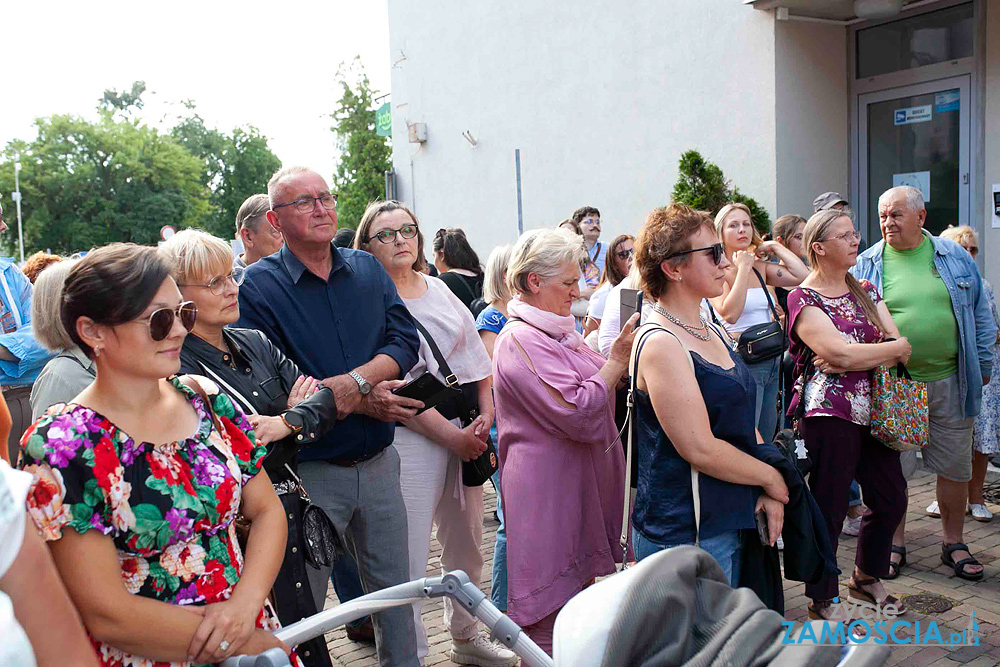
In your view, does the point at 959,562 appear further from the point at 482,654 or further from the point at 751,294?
the point at 482,654

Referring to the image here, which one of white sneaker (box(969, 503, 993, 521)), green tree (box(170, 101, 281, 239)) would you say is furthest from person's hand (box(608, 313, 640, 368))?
green tree (box(170, 101, 281, 239))

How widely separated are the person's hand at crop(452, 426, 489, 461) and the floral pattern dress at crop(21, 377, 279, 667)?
1.91m

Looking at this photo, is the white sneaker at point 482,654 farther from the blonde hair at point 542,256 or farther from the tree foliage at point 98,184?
the tree foliage at point 98,184

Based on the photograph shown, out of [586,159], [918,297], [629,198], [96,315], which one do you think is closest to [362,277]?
[96,315]

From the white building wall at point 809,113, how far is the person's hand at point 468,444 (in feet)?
21.3

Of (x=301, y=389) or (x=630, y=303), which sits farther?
(x=630, y=303)

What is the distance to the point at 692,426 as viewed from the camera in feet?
10.3

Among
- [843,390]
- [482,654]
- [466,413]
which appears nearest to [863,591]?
[843,390]

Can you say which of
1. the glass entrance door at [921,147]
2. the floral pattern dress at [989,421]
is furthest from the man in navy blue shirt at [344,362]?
the glass entrance door at [921,147]

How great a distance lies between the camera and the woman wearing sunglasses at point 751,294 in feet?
17.7

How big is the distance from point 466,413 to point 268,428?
68.5 inches

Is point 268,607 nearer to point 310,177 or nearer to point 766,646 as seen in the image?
point 766,646

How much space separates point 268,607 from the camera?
2430mm

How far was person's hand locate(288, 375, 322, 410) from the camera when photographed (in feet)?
10.4
